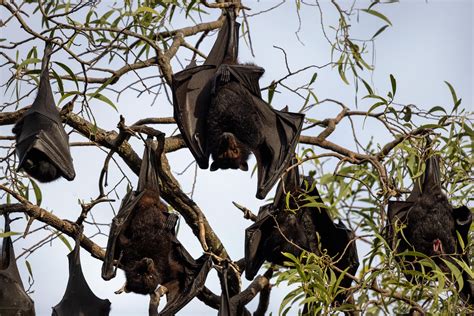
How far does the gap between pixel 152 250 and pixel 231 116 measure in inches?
46.4

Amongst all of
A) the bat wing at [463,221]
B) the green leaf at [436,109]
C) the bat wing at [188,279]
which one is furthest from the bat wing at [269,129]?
the bat wing at [463,221]

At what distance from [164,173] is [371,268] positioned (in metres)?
1.82

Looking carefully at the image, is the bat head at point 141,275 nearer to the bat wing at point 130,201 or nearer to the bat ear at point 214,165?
the bat wing at point 130,201

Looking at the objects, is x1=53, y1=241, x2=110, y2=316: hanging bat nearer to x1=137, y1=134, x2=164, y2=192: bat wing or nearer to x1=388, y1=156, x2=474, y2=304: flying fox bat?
x1=137, y1=134, x2=164, y2=192: bat wing

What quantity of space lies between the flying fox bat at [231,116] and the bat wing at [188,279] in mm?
700

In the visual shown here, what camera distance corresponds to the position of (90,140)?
5719 mm

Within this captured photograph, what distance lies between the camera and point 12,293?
6.54 metres

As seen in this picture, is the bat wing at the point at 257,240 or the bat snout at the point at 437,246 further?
the bat wing at the point at 257,240

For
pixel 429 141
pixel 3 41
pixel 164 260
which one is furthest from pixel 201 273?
pixel 3 41

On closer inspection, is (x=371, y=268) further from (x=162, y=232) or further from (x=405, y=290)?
(x=162, y=232)

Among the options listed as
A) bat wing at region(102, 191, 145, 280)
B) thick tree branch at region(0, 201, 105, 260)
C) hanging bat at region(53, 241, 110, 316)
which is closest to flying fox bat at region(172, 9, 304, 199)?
bat wing at region(102, 191, 145, 280)

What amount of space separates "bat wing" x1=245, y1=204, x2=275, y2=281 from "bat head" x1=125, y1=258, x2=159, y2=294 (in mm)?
714

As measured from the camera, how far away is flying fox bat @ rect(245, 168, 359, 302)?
6.25 m

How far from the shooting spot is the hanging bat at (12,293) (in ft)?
21.3
